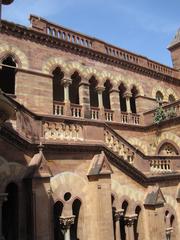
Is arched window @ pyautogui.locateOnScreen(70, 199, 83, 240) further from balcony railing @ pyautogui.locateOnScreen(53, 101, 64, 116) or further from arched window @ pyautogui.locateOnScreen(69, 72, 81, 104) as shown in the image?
arched window @ pyautogui.locateOnScreen(69, 72, 81, 104)

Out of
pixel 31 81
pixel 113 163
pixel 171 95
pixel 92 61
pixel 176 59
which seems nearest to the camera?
pixel 113 163

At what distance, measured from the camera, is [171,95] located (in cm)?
2316

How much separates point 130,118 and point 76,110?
4.08m

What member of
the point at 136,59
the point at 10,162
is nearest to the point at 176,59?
the point at 136,59

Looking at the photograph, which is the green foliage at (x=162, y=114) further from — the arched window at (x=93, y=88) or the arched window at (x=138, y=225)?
the arched window at (x=138, y=225)

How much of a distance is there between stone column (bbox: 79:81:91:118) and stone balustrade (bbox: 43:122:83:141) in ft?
21.6

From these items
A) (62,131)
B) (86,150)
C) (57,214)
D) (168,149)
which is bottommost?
(57,214)

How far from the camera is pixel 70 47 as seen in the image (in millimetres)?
17609

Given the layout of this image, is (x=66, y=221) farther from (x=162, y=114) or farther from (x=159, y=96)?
(x=159, y=96)

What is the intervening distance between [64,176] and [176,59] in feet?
60.4

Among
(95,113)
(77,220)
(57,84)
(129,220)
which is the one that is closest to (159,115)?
(95,113)

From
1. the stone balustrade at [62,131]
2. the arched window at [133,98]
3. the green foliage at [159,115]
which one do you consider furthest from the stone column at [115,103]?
the stone balustrade at [62,131]

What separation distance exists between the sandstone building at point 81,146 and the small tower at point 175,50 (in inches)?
171

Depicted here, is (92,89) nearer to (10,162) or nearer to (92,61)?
(92,61)
